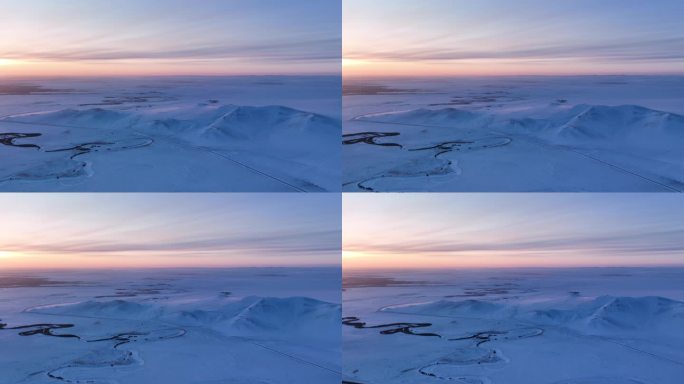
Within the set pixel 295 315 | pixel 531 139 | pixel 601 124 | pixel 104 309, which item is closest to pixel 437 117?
pixel 531 139

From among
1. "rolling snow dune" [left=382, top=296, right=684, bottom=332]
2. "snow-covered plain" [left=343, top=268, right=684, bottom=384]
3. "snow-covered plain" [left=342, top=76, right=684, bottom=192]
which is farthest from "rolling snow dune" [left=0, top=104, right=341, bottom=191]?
"rolling snow dune" [left=382, top=296, right=684, bottom=332]

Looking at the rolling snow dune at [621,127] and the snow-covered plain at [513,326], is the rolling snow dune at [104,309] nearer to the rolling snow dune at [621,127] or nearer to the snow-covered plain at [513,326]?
the snow-covered plain at [513,326]

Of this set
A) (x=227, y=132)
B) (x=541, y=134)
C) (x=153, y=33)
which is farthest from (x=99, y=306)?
(x=541, y=134)

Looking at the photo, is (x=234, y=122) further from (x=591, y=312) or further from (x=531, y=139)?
(x=591, y=312)

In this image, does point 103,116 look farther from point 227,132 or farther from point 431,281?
point 431,281

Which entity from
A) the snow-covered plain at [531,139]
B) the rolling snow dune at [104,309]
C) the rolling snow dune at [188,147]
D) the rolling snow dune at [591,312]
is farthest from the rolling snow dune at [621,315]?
the rolling snow dune at [104,309]
